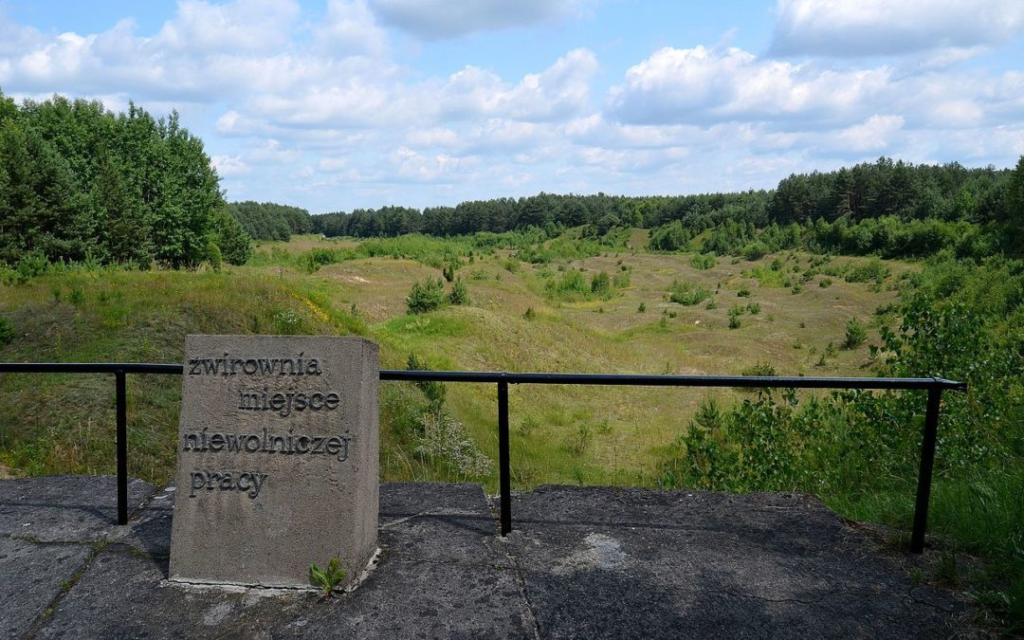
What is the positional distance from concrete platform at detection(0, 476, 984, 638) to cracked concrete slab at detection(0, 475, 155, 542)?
2 centimetres

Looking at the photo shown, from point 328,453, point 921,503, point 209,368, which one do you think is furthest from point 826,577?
point 209,368

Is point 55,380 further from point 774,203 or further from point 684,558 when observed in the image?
point 774,203

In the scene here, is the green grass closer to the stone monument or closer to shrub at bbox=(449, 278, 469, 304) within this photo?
shrub at bbox=(449, 278, 469, 304)

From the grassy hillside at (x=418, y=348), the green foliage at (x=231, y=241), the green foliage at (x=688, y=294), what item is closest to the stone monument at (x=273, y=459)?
the grassy hillside at (x=418, y=348)

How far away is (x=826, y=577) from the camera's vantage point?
3229 millimetres

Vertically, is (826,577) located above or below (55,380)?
above

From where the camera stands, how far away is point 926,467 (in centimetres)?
333

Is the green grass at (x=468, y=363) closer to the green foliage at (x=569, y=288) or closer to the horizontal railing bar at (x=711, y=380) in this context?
the horizontal railing bar at (x=711, y=380)

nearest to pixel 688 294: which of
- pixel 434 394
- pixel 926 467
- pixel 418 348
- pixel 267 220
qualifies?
pixel 418 348

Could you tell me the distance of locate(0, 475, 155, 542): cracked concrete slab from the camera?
378 centimetres

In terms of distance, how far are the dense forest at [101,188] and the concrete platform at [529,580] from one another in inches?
1255

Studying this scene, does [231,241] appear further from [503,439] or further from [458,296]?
[503,439]

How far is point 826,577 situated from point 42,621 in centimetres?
341

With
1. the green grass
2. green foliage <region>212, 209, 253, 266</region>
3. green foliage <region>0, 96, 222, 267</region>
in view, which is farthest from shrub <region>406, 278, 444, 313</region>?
green foliage <region>212, 209, 253, 266</region>
